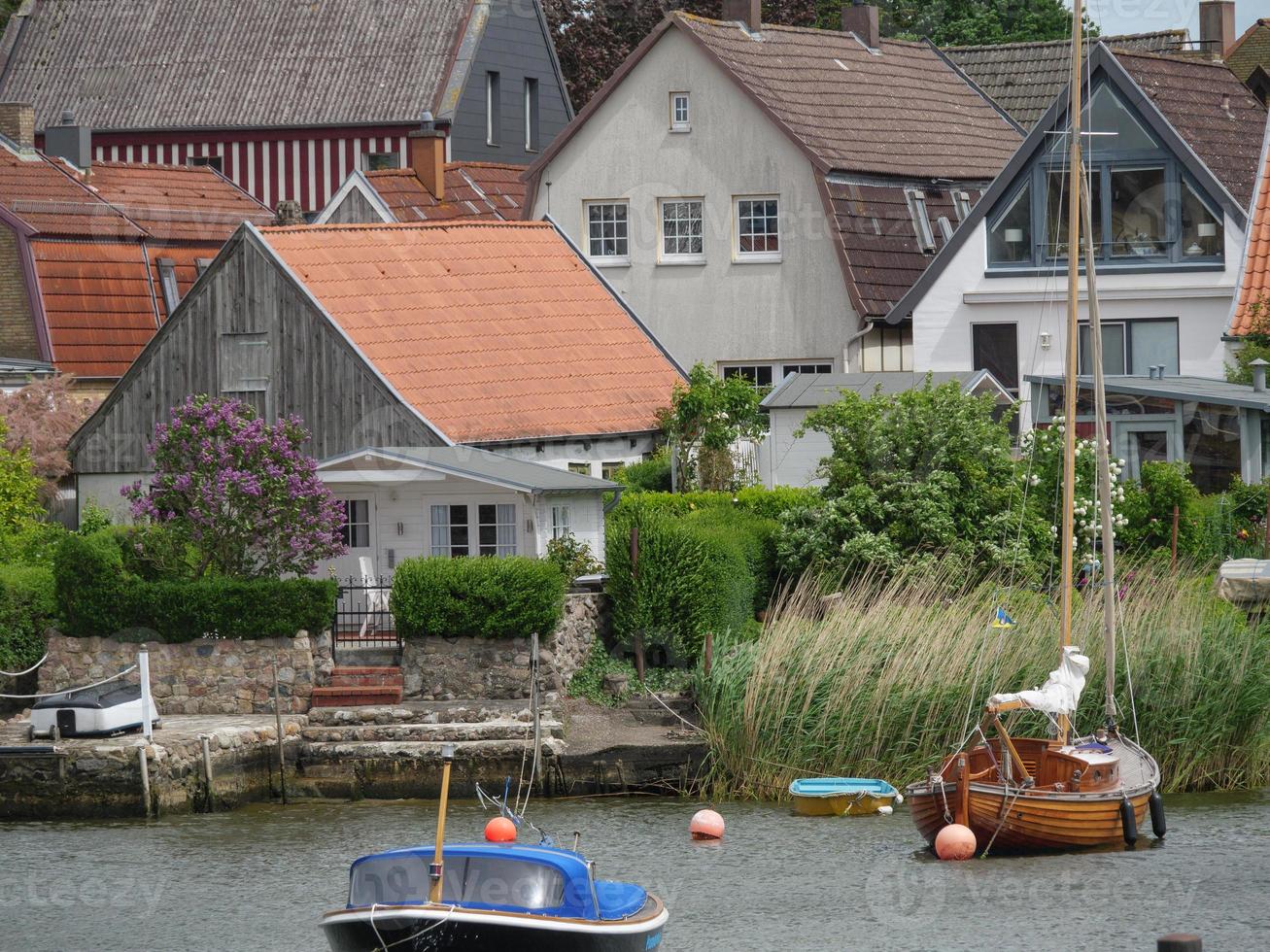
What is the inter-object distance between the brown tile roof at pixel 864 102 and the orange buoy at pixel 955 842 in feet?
74.9

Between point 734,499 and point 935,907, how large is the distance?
1349 centimetres

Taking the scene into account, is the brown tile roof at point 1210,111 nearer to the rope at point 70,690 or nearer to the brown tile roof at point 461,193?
the brown tile roof at point 461,193

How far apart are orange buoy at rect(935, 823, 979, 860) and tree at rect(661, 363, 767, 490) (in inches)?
555

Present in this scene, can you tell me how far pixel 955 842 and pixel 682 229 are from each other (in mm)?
24410

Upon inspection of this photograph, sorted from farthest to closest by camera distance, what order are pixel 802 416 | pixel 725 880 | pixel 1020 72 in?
pixel 1020 72
pixel 802 416
pixel 725 880

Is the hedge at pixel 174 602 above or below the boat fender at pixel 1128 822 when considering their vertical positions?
above

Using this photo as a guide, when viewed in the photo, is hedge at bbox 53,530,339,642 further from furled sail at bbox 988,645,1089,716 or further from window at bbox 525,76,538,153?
window at bbox 525,76,538,153

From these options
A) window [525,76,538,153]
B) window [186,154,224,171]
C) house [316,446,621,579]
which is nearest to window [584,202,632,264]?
window [525,76,538,153]

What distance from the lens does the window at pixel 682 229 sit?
162 feet

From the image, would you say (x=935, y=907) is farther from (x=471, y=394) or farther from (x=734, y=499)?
(x=471, y=394)

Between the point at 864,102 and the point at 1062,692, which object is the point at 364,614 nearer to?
the point at 1062,692

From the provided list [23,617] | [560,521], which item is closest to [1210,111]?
[560,521]

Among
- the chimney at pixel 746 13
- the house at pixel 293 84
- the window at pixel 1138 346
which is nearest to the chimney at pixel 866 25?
the chimney at pixel 746 13

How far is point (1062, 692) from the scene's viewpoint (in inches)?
1125
